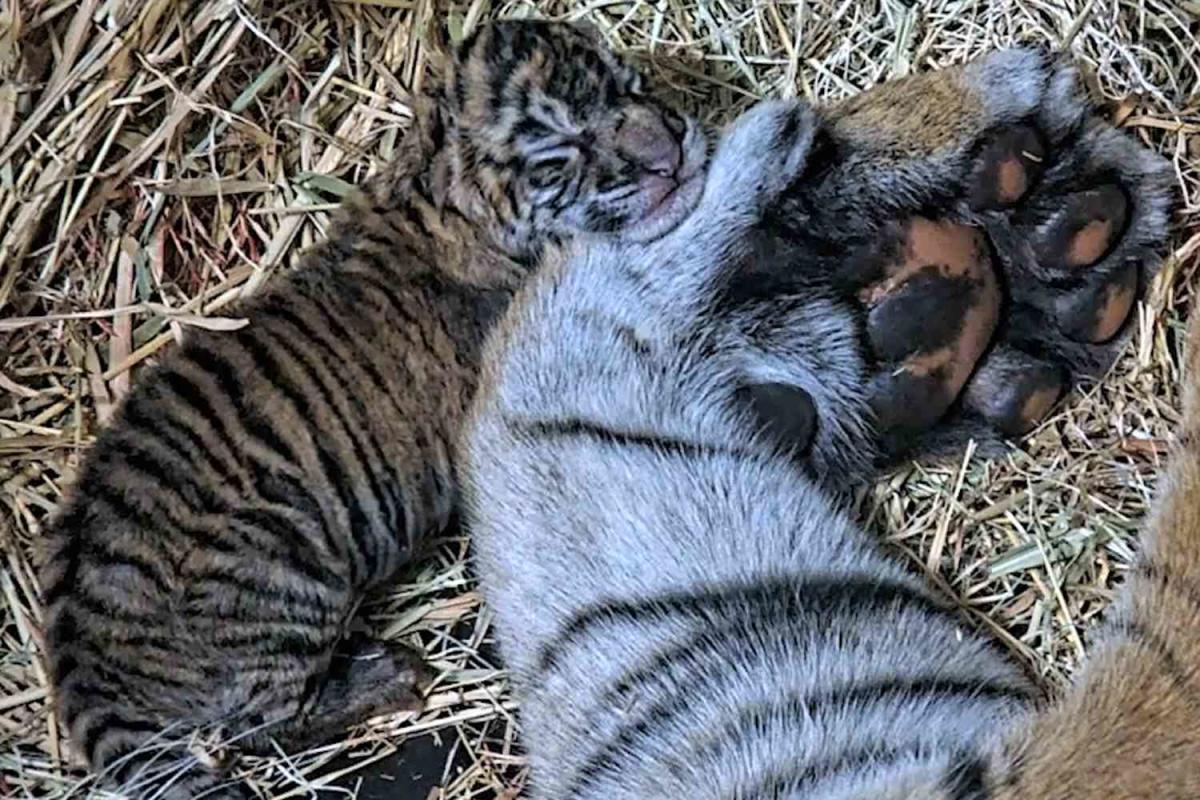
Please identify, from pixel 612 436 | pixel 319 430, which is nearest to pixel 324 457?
pixel 319 430

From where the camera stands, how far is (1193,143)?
191cm

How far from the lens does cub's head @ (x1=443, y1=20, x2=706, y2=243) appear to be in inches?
75.1

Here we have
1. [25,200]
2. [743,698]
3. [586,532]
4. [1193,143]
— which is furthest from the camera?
[25,200]

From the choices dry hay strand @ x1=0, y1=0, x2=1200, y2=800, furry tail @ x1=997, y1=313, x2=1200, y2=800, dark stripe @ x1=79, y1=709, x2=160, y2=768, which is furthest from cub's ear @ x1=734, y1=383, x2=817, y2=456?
dark stripe @ x1=79, y1=709, x2=160, y2=768

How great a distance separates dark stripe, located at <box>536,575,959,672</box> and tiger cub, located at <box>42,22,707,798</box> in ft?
A: 1.06

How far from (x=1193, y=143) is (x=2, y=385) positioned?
151cm

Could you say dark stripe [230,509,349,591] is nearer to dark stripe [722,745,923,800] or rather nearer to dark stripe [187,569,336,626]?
dark stripe [187,569,336,626]

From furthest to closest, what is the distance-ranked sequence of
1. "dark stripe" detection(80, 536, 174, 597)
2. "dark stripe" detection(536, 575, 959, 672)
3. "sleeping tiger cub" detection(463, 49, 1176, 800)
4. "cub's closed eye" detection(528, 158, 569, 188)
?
"cub's closed eye" detection(528, 158, 569, 188), "dark stripe" detection(80, 536, 174, 597), "dark stripe" detection(536, 575, 959, 672), "sleeping tiger cub" detection(463, 49, 1176, 800)

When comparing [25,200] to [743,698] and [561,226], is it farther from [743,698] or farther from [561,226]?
[743,698]

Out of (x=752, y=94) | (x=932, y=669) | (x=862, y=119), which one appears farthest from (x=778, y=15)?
(x=932, y=669)

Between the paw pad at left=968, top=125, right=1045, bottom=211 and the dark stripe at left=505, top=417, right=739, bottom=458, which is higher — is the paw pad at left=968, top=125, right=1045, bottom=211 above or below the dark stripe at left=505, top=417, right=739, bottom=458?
above

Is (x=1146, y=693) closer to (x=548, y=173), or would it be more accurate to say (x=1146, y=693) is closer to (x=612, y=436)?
(x=612, y=436)

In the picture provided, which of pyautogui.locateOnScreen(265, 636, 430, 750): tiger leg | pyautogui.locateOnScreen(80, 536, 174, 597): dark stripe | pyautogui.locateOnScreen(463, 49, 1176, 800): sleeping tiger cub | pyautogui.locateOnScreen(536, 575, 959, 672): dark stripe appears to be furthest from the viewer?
pyautogui.locateOnScreen(265, 636, 430, 750): tiger leg

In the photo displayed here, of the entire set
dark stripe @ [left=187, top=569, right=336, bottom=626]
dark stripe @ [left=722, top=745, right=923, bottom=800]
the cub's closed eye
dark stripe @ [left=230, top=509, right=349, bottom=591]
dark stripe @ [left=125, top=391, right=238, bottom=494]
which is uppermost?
the cub's closed eye
